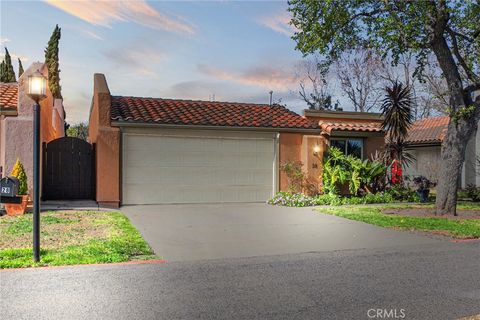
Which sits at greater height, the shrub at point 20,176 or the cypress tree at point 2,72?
the cypress tree at point 2,72

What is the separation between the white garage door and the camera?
13.8 meters

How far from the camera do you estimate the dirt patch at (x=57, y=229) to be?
7645mm

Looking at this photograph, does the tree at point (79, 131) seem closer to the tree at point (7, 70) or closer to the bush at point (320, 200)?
the tree at point (7, 70)

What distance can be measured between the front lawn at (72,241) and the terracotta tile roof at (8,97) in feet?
12.6

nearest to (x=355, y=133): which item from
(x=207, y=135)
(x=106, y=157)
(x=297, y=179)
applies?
(x=297, y=179)

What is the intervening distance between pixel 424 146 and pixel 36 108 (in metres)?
21.8

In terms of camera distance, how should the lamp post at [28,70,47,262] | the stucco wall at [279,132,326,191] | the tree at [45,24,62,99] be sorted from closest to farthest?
the lamp post at [28,70,47,262], the stucco wall at [279,132,326,191], the tree at [45,24,62,99]

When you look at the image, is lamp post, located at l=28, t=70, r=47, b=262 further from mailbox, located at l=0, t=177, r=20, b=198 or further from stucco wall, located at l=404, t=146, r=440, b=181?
stucco wall, located at l=404, t=146, r=440, b=181

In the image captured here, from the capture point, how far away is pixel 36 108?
6453 mm

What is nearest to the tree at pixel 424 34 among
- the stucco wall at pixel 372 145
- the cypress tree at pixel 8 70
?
the stucco wall at pixel 372 145

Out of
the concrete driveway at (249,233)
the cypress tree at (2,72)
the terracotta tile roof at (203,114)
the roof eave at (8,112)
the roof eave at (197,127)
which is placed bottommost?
the concrete driveway at (249,233)

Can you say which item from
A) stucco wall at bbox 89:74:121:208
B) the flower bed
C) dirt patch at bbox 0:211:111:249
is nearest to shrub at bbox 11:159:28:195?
dirt patch at bbox 0:211:111:249

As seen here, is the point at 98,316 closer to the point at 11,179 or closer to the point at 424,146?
the point at 11,179

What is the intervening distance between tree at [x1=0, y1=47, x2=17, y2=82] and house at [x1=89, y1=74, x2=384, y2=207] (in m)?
14.7
